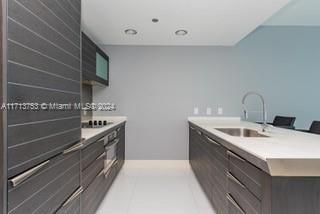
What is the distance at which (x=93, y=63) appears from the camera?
3195mm

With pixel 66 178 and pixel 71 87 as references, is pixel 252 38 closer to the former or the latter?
pixel 71 87

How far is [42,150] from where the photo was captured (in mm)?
1102

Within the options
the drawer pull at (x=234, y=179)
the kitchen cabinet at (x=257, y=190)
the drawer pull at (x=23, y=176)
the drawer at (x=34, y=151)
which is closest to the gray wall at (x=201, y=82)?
the kitchen cabinet at (x=257, y=190)

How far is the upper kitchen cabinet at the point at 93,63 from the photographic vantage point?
279cm

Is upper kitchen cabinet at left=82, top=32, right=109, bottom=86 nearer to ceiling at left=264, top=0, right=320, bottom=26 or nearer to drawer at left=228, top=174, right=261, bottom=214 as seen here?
drawer at left=228, top=174, right=261, bottom=214

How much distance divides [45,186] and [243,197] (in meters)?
1.15

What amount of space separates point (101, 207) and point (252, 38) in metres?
3.86

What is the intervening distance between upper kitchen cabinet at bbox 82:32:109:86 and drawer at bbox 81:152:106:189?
42.5 inches

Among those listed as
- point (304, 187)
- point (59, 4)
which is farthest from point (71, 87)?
point (304, 187)

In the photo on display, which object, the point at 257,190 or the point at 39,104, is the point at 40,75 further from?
the point at 257,190

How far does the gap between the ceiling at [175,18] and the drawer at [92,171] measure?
1689 millimetres

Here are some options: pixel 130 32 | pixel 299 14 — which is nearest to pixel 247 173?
pixel 130 32

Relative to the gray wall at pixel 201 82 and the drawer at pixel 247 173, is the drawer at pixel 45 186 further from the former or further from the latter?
the gray wall at pixel 201 82

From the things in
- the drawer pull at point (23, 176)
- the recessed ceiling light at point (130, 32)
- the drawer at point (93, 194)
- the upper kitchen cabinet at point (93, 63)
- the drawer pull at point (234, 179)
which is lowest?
the drawer at point (93, 194)
